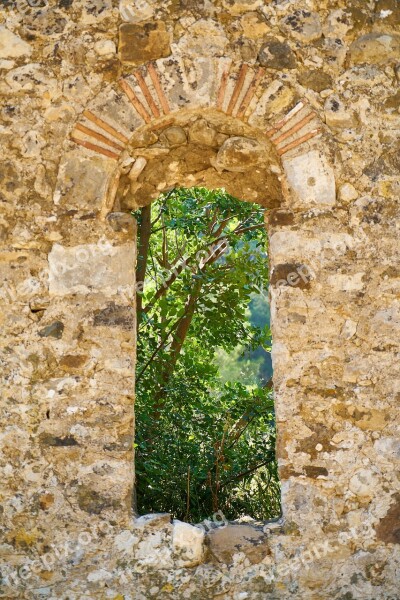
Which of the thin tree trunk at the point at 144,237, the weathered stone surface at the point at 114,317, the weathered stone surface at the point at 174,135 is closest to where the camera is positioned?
the weathered stone surface at the point at 114,317

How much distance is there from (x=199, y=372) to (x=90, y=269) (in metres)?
2.48

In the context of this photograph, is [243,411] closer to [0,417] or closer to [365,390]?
[365,390]

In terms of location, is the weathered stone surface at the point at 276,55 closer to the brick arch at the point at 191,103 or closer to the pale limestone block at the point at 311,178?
the brick arch at the point at 191,103

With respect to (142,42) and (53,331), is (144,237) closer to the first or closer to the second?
(142,42)

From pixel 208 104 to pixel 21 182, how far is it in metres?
1.08

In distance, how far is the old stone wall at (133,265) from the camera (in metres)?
3.69

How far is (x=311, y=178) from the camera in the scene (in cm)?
407

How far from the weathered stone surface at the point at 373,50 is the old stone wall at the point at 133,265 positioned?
1 centimetres

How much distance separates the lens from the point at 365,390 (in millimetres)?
3877

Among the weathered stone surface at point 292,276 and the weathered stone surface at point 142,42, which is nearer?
the weathered stone surface at point 292,276

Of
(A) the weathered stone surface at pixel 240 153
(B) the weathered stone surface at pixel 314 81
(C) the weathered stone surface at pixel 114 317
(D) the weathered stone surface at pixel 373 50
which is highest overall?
(D) the weathered stone surface at pixel 373 50

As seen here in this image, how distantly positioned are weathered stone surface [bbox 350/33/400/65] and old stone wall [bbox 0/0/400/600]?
0.01 metres

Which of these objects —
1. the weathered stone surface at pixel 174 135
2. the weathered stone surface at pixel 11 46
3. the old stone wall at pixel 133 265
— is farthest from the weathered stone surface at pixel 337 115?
the weathered stone surface at pixel 11 46

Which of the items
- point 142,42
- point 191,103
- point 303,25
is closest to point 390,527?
point 191,103
